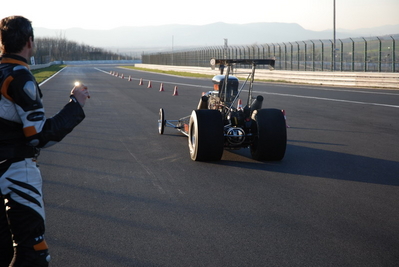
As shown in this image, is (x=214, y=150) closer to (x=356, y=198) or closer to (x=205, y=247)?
(x=356, y=198)

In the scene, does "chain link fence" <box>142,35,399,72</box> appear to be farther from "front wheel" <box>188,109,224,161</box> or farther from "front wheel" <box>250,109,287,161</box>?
"front wheel" <box>188,109,224,161</box>

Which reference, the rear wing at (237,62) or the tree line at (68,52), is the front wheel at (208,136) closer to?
the rear wing at (237,62)

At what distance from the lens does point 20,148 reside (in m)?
3.08

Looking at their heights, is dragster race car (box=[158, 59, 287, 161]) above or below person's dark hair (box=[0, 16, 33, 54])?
below

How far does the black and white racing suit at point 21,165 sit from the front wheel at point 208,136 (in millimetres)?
4980

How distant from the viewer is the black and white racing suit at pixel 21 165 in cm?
300

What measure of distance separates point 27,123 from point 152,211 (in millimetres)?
2866

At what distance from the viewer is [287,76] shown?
115 feet

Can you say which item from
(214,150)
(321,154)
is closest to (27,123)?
(214,150)

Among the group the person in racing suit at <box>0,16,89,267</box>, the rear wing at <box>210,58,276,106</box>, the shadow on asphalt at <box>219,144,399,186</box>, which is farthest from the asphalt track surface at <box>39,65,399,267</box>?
the person in racing suit at <box>0,16,89,267</box>

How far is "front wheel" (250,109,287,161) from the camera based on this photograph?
26.8 ft

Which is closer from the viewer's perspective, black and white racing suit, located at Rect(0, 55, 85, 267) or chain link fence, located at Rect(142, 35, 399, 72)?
black and white racing suit, located at Rect(0, 55, 85, 267)

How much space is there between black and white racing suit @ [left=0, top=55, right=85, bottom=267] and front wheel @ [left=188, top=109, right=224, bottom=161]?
4.98 metres

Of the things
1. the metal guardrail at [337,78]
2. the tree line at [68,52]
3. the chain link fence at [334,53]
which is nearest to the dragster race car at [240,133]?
the metal guardrail at [337,78]
